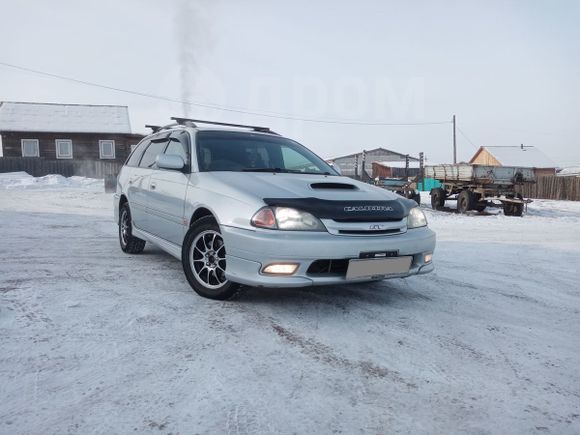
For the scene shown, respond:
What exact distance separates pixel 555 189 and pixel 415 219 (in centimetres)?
2646

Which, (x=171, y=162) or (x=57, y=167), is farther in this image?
(x=57, y=167)

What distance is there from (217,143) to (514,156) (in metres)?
52.7

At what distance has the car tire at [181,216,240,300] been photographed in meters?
3.51

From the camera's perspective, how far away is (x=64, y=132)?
97.6 feet

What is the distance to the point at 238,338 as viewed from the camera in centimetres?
285

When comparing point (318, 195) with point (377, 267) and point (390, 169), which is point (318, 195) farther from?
point (390, 169)

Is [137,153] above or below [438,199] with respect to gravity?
above

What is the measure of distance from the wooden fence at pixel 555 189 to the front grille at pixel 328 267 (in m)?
25.8

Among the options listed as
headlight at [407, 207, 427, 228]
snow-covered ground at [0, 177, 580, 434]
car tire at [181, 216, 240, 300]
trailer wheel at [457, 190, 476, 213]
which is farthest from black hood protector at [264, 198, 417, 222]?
trailer wheel at [457, 190, 476, 213]

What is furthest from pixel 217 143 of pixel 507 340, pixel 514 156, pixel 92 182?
pixel 514 156

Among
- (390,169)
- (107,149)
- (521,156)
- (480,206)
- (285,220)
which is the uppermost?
(521,156)

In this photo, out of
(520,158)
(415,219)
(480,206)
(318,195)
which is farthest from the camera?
(520,158)

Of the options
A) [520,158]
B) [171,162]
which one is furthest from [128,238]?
[520,158]

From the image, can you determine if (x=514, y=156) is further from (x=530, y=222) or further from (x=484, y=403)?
(x=484, y=403)
